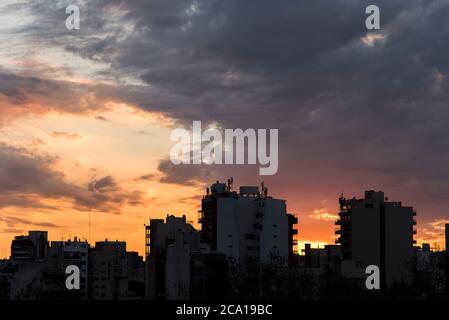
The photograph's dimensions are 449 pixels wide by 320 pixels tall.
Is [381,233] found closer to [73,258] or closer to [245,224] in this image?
[245,224]

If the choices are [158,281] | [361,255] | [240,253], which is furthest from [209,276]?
[361,255]

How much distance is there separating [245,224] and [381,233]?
24.7m

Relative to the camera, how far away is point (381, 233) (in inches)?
7180

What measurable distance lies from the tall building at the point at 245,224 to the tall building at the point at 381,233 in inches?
480

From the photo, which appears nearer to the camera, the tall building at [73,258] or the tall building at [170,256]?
the tall building at [170,256]

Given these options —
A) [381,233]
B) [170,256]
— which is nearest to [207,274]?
[170,256]

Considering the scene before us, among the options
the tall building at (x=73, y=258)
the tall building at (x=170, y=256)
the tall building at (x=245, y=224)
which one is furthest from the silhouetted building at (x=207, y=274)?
the tall building at (x=73, y=258)

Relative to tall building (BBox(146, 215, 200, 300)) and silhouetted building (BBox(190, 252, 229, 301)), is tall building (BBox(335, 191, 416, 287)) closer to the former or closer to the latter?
tall building (BBox(146, 215, 200, 300))

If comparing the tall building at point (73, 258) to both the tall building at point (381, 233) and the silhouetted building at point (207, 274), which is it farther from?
the tall building at point (381, 233)

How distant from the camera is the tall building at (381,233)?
593 feet

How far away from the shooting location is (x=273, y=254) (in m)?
177

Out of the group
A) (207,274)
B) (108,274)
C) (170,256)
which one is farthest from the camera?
(108,274)

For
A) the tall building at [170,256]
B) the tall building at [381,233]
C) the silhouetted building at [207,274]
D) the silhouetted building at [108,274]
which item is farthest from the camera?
the tall building at [381,233]
